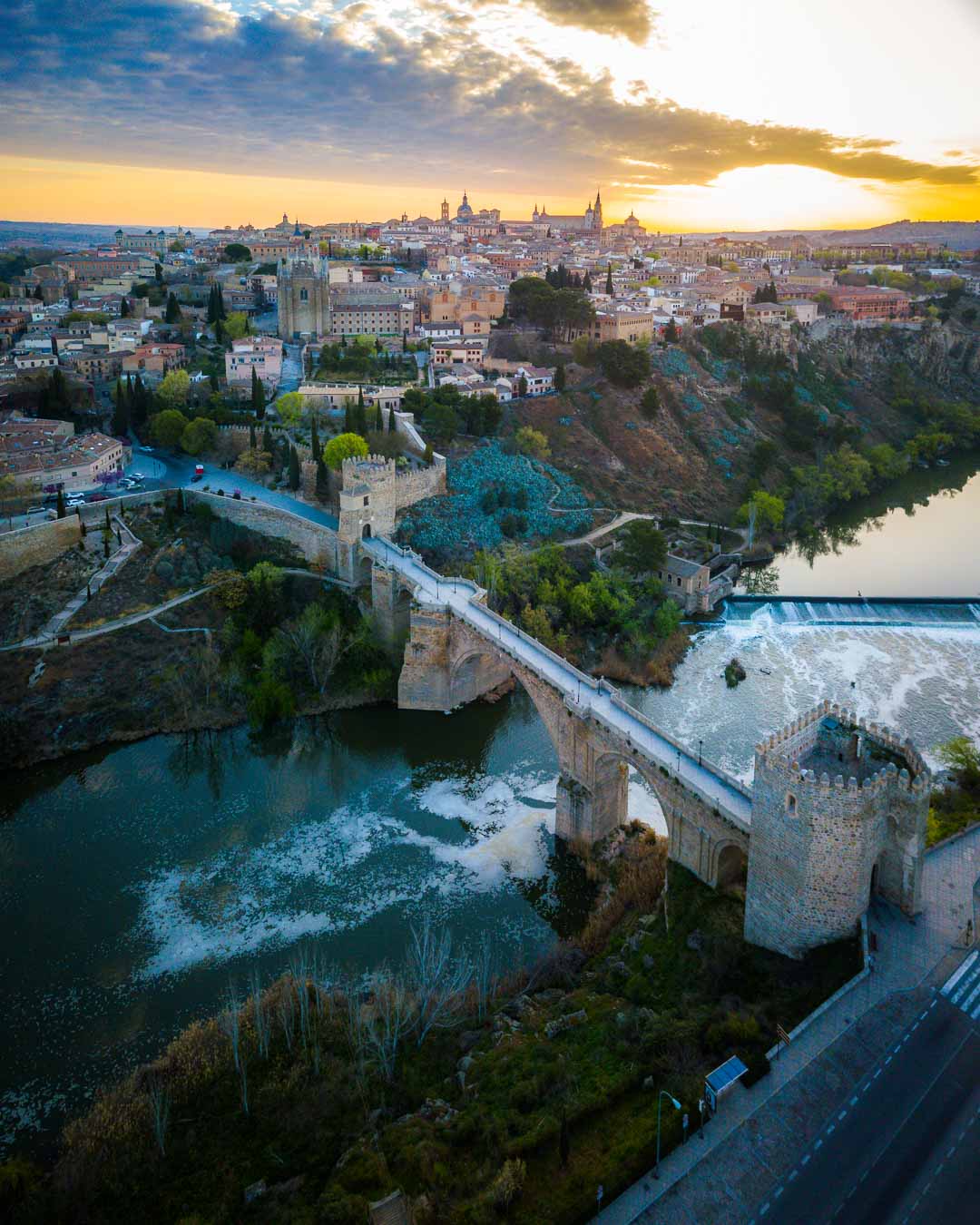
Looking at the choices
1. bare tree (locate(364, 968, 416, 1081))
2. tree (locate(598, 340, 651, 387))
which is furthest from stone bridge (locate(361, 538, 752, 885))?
tree (locate(598, 340, 651, 387))

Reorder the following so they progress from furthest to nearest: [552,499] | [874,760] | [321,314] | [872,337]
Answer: [872,337] → [321,314] → [552,499] → [874,760]

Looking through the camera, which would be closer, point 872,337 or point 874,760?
point 874,760

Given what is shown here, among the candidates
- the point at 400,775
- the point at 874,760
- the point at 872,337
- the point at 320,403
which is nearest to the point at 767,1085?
the point at 874,760

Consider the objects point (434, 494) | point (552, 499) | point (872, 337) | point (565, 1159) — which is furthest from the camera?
point (872, 337)

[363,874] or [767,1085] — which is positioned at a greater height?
[767,1085]

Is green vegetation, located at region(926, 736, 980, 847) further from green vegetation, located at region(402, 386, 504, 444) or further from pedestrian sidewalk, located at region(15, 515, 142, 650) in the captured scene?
green vegetation, located at region(402, 386, 504, 444)

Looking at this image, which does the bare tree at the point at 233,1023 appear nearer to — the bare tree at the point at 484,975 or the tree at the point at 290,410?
the bare tree at the point at 484,975

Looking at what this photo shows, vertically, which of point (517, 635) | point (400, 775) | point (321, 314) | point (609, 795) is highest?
point (321, 314)

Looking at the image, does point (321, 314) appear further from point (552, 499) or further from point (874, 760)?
point (874, 760)
